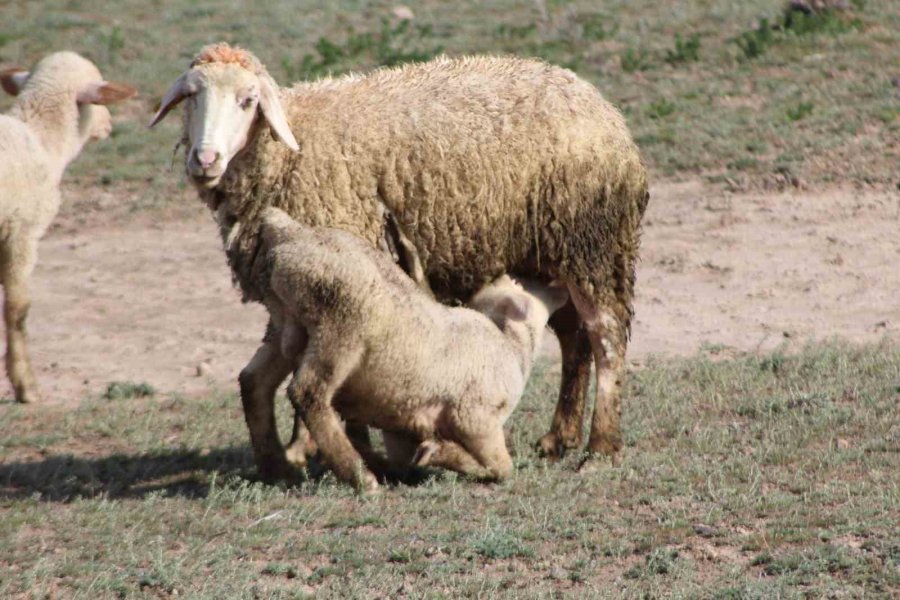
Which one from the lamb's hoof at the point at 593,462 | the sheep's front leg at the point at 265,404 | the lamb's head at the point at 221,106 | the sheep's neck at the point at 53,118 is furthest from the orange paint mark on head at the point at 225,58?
the sheep's neck at the point at 53,118

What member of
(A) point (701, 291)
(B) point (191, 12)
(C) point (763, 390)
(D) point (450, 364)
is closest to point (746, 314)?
(A) point (701, 291)

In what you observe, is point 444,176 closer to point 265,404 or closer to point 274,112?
point 274,112

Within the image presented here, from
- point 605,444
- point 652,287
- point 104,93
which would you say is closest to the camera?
point 605,444

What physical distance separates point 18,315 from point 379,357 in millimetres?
3741

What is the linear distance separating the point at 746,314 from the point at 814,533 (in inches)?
→ 193

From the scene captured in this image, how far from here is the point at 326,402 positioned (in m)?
7.30

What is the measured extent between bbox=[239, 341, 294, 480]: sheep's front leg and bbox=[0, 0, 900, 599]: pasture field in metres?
0.16

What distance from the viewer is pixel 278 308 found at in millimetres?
7562

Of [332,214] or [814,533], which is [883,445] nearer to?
[814,533]

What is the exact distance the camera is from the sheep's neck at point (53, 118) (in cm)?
1059

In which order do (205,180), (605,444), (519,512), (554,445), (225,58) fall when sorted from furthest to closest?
(554,445), (605,444), (225,58), (205,180), (519,512)

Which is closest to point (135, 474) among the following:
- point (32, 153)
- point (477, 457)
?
point (477, 457)

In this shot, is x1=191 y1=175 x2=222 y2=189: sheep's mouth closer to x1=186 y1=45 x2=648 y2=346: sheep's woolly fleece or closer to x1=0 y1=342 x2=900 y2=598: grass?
x1=186 y1=45 x2=648 y2=346: sheep's woolly fleece

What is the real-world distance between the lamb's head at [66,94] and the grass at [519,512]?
2252 millimetres
